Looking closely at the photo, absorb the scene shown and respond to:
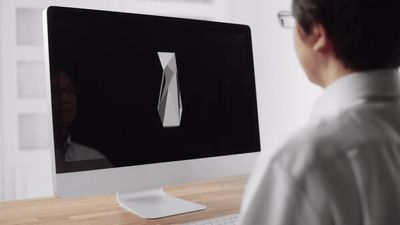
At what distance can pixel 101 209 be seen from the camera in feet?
4.38

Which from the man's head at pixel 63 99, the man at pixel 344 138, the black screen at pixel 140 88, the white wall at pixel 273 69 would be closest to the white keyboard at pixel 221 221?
the black screen at pixel 140 88

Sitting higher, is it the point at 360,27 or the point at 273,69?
the point at 273,69

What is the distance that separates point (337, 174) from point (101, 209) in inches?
36.7

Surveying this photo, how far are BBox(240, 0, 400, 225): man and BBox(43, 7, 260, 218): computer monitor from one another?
66 cm

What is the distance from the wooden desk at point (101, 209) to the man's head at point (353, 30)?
2.27 feet

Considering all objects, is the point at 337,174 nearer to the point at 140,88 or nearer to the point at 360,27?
the point at 360,27

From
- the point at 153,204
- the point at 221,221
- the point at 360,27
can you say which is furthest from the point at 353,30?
the point at 153,204

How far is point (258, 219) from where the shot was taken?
59 cm

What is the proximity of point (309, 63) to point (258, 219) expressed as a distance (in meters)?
0.24

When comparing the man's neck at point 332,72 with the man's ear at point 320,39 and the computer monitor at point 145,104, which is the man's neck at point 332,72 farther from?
the computer monitor at point 145,104

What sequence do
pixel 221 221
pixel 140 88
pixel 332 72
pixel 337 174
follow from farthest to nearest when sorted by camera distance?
1. pixel 140 88
2. pixel 221 221
3. pixel 332 72
4. pixel 337 174

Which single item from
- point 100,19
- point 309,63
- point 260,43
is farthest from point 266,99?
point 309,63

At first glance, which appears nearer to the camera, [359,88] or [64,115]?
[359,88]

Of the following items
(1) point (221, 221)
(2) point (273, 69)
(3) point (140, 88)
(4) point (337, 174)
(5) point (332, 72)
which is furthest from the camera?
(2) point (273, 69)
